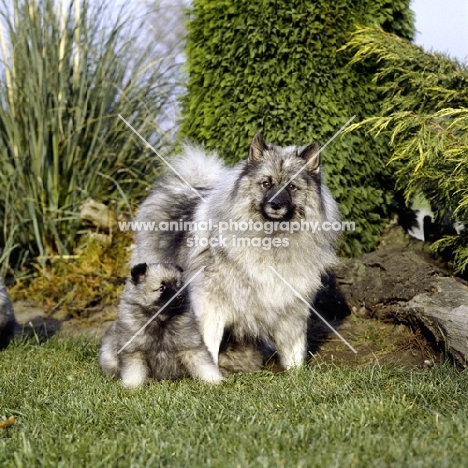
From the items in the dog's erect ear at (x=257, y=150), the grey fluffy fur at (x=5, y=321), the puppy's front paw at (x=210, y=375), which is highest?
the dog's erect ear at (x=257, y=150)

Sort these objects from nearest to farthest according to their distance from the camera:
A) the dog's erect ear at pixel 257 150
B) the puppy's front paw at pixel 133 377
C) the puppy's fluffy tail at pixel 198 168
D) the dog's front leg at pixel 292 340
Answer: the puppy's front paw at pixel 133 377
the dog's erect ear at pixel 257 150
the dog's front leg at pixel 292 340
the puppy's fluffy tail at pixel 198 168

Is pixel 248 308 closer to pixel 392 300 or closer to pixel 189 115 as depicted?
pixel 392 300

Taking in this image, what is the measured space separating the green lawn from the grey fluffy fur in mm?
1069

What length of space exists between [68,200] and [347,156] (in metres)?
3.38

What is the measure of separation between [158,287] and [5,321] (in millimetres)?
2004

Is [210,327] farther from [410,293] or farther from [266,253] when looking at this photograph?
[410,293]

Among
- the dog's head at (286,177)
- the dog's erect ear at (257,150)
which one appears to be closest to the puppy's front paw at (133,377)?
the dog's head at (286,177)

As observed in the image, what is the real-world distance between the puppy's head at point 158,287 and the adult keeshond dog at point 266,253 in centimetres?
44

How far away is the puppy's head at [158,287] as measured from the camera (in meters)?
4.35

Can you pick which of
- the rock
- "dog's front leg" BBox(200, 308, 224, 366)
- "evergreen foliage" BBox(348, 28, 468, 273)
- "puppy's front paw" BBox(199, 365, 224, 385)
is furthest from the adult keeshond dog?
"evergreen foliage" BBox(348, 28, 468, 273)

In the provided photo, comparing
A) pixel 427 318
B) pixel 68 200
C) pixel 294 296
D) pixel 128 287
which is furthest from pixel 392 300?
pixel 68 200

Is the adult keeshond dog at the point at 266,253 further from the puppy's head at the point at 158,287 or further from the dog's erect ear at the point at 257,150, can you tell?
the puppy's head at the point at 158,287

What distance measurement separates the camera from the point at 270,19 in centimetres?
620

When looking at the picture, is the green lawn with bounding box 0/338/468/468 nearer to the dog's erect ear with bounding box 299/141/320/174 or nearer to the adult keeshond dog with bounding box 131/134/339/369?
the adult keeshond dog with bounding box 131/134/339/369
